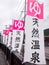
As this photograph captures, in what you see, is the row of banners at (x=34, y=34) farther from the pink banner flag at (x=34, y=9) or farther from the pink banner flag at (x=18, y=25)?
the pink banner flag at (x=18, y=25)

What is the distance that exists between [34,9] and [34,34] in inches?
28.6

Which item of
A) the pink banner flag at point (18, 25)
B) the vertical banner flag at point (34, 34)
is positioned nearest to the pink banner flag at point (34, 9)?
the vertical banner flag at point (34, 34)

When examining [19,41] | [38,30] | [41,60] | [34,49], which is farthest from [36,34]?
[19,41]

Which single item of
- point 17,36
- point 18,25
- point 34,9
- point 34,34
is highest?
point 34,9

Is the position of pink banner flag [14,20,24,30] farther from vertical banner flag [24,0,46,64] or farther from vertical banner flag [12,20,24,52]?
vertical banner flag [24,0,46,64]

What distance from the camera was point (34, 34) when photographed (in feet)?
15.8

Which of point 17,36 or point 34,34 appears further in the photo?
point 17,36

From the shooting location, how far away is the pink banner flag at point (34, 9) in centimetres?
484

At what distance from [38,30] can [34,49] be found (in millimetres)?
568

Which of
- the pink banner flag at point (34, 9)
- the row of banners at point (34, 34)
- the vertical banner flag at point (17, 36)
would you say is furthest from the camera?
the vertical banner flag at point (17, 36)

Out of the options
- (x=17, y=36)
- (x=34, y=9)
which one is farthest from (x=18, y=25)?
(x=34, y=9)

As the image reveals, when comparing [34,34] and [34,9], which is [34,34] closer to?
[34,34]

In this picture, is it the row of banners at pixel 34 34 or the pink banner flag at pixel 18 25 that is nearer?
the row of banners at pixel 34 34

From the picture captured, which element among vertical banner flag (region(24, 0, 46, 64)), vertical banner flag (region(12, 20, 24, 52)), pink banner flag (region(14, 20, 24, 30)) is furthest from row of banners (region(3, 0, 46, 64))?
pink banner flag (region(14, 20, 24, 30))
